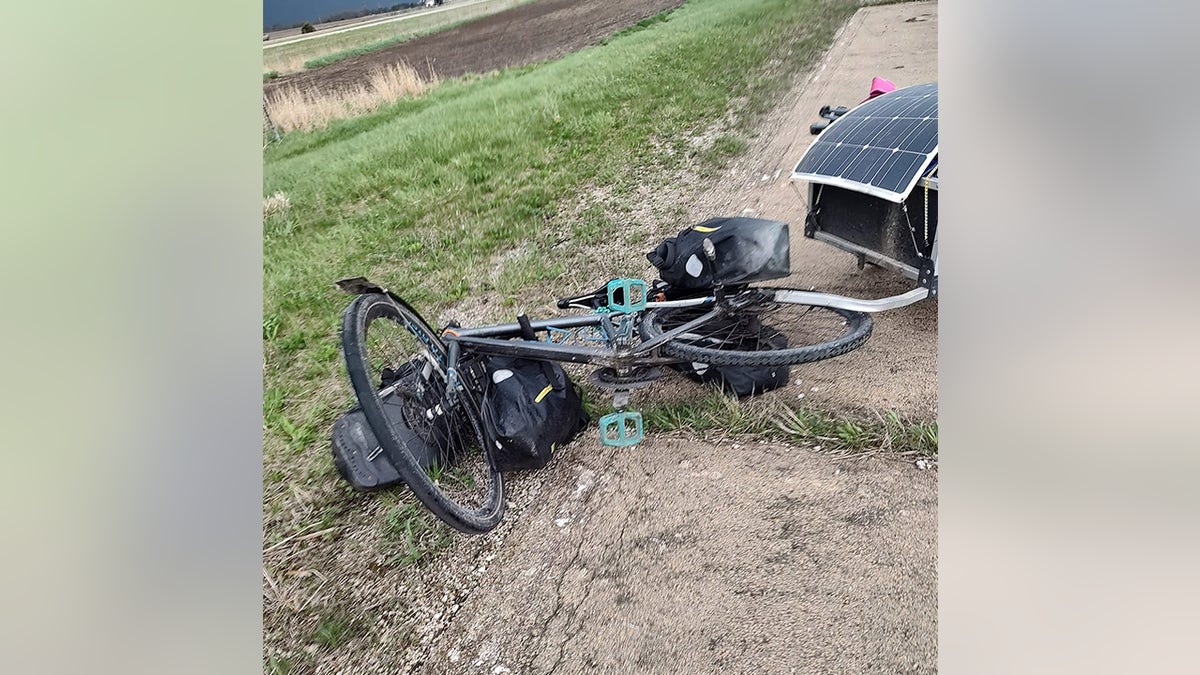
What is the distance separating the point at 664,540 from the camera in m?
1.55

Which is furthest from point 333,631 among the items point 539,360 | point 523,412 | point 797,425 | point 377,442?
point 797,425

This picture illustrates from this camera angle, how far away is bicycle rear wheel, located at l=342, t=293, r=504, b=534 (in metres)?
1.52

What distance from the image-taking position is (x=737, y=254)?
6.09ft

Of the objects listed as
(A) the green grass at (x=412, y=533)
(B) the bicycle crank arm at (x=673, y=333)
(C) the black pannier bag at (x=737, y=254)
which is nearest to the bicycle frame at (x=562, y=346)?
(B) the bicycle crank arm at (x=673, y=333)

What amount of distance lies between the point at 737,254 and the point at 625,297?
349mm

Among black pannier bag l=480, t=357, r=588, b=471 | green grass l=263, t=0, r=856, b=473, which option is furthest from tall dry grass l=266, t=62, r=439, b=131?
black pannier bag l=480, t=357, r=588, b=471

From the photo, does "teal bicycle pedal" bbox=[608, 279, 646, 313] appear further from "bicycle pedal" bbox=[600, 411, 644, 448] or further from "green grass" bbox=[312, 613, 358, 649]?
"green grass" bbox=[312, 613, 358, 649]

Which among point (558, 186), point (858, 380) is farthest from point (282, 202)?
point (858, 380)

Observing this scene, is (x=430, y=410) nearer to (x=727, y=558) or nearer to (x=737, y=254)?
(x=727, y=558)

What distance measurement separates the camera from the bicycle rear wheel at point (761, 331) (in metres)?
1.74

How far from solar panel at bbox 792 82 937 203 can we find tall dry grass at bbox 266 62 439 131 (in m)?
1.29

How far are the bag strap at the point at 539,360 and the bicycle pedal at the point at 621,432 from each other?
17 cm
